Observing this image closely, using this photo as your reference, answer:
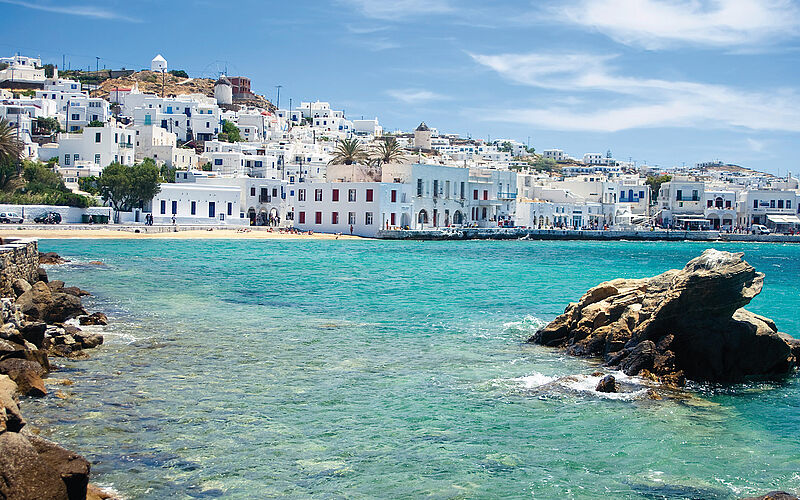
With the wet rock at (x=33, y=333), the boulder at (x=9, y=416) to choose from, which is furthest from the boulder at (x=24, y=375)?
the boulder at (x=9, y=416)

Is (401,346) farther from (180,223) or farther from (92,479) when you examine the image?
(180,223)

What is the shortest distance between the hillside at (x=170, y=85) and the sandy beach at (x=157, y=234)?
100 metres

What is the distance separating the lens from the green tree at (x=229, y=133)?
111 metres

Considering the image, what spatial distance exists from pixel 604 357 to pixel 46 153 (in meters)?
77.5

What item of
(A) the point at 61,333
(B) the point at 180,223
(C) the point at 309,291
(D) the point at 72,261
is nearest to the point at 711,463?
(A) the point at 61,333

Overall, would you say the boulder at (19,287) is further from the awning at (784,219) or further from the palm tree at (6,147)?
the awning at (784,219)

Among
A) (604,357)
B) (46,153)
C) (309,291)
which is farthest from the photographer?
(46,153)

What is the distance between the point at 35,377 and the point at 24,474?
5.86 m

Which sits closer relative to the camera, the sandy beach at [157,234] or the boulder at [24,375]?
the boulder at [24,375]

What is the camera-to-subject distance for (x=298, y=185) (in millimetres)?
74812

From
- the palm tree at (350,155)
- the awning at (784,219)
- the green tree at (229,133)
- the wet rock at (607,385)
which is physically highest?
the green tree at (229,133)

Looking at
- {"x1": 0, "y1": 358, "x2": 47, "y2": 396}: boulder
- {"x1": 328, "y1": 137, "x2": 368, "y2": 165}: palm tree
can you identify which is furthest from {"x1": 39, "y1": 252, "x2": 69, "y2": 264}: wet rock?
{"x1": 328, "y1": 137, "x2": 368, "y2": 165}: palm tree

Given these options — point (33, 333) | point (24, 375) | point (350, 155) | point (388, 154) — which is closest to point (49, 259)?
point (33, 333)

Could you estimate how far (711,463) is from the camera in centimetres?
1088
